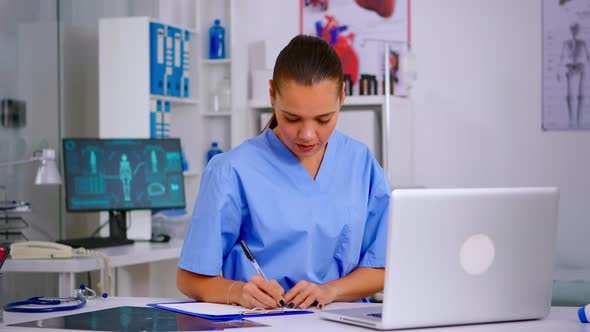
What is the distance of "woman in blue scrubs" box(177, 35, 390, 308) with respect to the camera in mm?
1816

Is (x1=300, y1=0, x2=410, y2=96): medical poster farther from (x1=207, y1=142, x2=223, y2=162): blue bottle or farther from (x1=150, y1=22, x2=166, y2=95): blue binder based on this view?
(x1=150, y1=22, x2=166, y2=95): blue binder

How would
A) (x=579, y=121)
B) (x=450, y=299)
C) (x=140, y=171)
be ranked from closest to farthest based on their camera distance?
(x=450, y=299) → (x=140, y=171) → (x=579, y=121)

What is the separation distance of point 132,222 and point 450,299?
107 inches

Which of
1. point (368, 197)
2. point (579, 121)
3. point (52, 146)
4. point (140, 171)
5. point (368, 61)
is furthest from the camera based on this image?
point (368, 61)

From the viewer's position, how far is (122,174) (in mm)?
3963

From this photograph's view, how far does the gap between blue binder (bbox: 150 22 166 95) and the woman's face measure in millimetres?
2836

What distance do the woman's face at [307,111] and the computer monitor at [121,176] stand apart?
87.7 inches

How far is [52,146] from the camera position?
4.43 meters

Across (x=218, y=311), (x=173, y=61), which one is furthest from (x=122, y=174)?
(x=218, y=311)

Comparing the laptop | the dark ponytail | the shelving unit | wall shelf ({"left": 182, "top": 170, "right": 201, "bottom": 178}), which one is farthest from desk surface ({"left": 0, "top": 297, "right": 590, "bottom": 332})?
wall shelf ({"left": 182, "top": 170, "right": 201, "bottom": 178})

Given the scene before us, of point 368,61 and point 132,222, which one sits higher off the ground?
point 368,61

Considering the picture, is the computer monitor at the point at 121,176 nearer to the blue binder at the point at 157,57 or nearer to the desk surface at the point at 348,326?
the blue binder at the point at 157,57

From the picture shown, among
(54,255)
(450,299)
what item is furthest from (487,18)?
(450,299)

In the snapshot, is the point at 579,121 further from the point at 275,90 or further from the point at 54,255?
the point at 275,90
